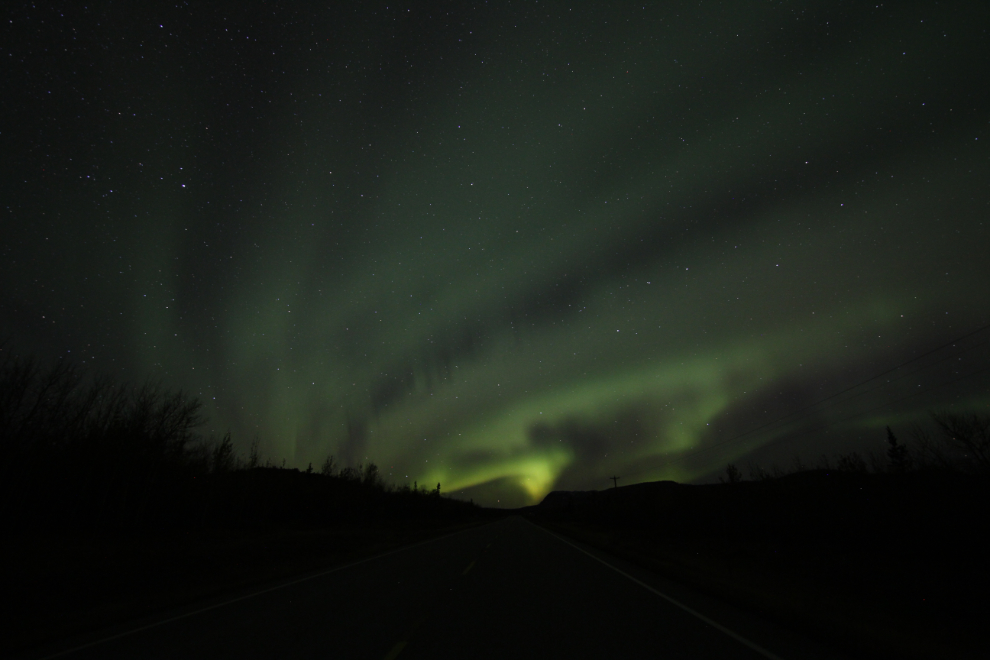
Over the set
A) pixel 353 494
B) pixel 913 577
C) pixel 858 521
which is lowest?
pixel 913 577

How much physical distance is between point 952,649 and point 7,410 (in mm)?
44486

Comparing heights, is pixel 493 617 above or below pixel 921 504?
below

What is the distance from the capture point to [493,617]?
7.38 meters

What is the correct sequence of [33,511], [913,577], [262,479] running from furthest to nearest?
[262,479], [33,511], [913,577]

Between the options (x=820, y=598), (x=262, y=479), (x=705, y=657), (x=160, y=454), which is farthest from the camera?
(x=262, y=479)

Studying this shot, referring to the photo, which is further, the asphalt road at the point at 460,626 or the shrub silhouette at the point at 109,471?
the shrub silhouette at the point at 109,471

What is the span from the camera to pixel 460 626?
6.72 meters

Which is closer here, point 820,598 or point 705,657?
point 705,657

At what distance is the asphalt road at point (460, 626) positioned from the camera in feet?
18.1

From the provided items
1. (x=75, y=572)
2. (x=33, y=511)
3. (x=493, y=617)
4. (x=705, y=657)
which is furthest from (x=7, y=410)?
(x=705, y=657)

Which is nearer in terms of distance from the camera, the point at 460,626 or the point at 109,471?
the point at 460,626

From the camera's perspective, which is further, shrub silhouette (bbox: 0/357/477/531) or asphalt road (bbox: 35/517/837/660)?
shrub silhouette (bbox: 0/357/477/531)

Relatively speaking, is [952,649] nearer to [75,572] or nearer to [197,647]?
[197,647]

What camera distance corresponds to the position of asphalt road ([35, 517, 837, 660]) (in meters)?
5.52
